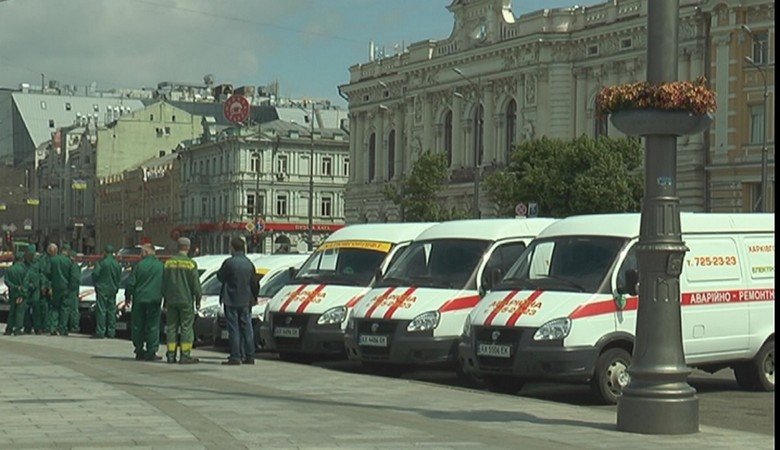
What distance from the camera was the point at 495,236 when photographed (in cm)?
2114

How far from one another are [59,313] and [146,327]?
333 inches

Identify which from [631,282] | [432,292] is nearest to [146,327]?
[432,292]

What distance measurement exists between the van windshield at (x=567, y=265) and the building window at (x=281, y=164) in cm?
9400

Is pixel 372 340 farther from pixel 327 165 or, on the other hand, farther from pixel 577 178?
pixel 327 165

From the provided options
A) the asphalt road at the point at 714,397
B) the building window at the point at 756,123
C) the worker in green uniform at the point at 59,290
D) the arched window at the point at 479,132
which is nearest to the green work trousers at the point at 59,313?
the worker in green uniform at the point at 59,290

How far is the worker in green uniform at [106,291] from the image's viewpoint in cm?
2888

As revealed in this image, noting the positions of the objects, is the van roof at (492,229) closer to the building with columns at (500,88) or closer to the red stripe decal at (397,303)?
the red stripe decal at (397,303)

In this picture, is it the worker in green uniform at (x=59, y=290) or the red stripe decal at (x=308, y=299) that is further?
the worker in green uniform at (x=59, y=290)

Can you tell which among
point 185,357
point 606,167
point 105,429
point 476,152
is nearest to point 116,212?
point 476,152

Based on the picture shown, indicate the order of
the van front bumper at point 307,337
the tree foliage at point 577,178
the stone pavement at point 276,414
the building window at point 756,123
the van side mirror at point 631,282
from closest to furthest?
1. the stone pavement at point 276,414
2. the van side mirror at point 631,282
3. the van front bumper at point 307,337
4. the tree foliage at point 577,178
5. the building window at point 756,123

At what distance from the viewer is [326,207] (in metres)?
115

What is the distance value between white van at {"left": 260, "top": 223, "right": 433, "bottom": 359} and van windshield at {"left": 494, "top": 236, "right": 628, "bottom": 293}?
4.65 metres

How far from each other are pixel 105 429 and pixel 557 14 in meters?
69.6

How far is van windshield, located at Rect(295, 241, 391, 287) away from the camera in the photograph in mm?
23406
